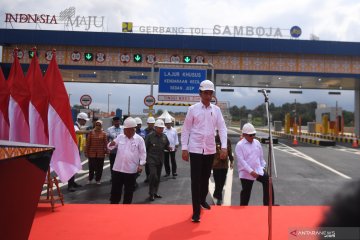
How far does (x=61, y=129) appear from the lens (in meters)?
4.38

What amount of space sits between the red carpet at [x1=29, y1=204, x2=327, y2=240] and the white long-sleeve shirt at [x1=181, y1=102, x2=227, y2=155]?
785mm

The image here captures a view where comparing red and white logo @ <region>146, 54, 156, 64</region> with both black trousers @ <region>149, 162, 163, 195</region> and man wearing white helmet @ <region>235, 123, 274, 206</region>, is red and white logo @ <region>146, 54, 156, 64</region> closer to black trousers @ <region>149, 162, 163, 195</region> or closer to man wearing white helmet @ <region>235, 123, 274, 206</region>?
black trousers @ <region>149, 162, 163, 195</region>

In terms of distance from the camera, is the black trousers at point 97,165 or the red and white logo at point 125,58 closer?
the black trousers at point 97,165

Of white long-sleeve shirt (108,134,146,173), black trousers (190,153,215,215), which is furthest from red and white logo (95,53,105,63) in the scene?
black trousers (190,153,215,215)

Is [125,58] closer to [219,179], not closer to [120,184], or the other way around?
[219,179]

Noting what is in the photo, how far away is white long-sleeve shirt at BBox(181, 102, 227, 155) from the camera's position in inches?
146

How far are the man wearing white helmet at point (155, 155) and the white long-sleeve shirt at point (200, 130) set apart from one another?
3.30 meters

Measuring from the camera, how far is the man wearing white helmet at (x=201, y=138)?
3682 mm

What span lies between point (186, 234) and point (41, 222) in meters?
1.56

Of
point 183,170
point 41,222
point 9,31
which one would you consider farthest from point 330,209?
point 9,31

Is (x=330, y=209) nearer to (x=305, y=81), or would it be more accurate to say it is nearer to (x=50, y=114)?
(x=50, y=114)

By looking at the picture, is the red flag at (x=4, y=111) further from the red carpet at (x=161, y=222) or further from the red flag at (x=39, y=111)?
the red carpet at (x=161, y=222)

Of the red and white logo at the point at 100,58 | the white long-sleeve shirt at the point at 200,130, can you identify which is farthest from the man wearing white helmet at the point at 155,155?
the red and white logo at the point at 100,58

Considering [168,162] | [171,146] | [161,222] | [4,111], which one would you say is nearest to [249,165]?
[161,222]
